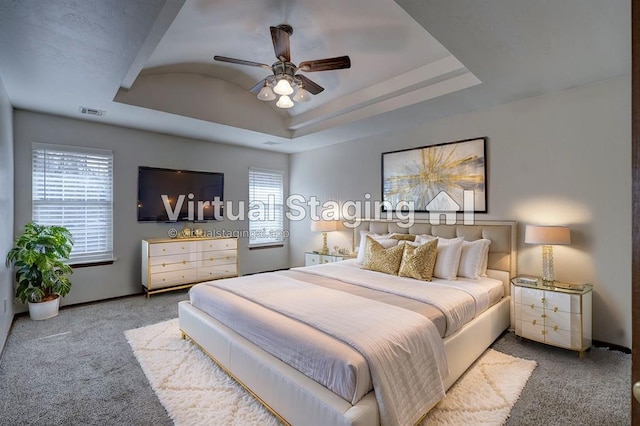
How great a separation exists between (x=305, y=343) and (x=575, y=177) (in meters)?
3.17

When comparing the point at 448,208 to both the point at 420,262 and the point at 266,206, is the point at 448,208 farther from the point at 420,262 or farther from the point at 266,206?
the point at 266,206

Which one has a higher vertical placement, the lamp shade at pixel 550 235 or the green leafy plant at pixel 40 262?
the lamp shade at pixel 550 235

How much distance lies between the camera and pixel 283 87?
270 cm

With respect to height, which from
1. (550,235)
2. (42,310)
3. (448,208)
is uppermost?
(448,208)

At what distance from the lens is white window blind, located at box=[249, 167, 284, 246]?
6102mm

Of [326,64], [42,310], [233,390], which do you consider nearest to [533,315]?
[233,390]

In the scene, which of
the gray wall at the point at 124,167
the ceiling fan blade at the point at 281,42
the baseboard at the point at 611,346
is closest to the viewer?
the ceiling fan blade at the point at 281,42

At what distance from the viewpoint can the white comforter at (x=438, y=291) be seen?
7.82 feet

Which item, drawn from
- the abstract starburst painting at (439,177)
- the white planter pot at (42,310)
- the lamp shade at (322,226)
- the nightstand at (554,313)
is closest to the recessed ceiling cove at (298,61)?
the abstract starburst painting at (439,177)

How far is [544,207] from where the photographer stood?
130 inches

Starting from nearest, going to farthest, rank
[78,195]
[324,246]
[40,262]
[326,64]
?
[326,64] → [40,262] → [78,195] → [324,246]

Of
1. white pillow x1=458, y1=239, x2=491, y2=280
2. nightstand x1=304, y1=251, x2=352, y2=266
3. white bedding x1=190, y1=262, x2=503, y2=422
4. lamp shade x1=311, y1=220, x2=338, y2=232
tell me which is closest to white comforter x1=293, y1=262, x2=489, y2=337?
white bedding x1=190, y1=262, x2=503, y2=422

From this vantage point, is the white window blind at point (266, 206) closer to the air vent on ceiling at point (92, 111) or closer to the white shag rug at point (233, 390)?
the air vent on ceiling at point (92, 111)

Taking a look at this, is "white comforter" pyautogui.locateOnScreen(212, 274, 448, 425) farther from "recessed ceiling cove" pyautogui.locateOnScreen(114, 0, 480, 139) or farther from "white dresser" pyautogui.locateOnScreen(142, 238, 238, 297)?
"white dresser" pyautogui.locateOnScreen(142, 238, 238, 297)
